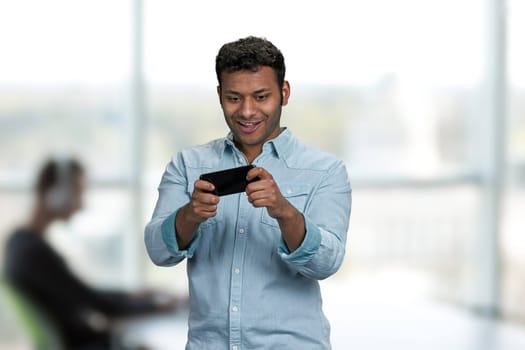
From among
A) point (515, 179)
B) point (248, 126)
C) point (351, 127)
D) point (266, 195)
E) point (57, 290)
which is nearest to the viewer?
point (266, 195)

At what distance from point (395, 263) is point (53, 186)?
1.52 m

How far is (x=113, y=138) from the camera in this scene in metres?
3.73

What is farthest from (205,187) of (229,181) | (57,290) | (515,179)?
(515,179)

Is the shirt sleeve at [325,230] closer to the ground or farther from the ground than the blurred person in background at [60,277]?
farther from the ground

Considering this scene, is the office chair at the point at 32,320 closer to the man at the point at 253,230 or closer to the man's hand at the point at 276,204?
the man at the point at 253,230

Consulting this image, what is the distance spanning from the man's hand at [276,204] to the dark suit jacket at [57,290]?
2.55 meters

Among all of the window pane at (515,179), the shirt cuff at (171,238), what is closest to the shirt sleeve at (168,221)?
the shirt cuff at (171,238)

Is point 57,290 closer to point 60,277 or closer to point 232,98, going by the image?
point 60,277

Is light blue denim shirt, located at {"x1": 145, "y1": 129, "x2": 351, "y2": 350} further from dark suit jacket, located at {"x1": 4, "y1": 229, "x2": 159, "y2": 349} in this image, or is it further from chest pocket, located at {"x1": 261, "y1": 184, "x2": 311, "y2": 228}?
dark suit jacket, located at {"x1": 4, "y1": 229, "x2": 159, "y2": 349}

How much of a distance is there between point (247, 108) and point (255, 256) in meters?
0.19

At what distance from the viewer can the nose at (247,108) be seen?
1.18 metres

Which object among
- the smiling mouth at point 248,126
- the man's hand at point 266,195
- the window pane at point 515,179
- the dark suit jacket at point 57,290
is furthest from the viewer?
the window pane at point 515,179

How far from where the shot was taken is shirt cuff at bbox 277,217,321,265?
1142mm

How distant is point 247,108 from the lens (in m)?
1.18
